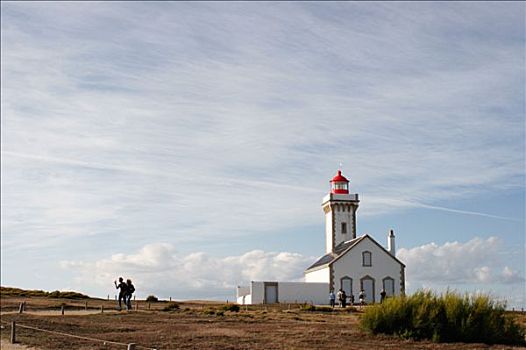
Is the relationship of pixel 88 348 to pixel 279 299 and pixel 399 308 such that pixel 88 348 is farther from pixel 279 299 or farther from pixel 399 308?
pixel 279 299

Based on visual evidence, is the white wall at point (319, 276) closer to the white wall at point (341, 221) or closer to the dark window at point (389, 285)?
the white wall at point (341, 221)

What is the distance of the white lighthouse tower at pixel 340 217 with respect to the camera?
6638 centimetres

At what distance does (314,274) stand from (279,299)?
24.5 ft

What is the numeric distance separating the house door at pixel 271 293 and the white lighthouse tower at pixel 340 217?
873 cm

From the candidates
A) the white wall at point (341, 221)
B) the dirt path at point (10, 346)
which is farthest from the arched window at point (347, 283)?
the dirt path at point (10, 346)

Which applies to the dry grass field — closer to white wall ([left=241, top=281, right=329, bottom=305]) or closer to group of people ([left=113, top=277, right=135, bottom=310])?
group of people ([left=113, top=277, right=135, bottom=310])

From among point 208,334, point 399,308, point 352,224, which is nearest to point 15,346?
point 208,334

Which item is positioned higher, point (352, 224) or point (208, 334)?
point (352, 224)

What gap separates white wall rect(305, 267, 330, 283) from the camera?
6128 cm

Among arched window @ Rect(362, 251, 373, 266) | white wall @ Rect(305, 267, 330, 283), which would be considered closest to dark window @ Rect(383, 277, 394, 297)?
arched window @ Rect(362, 251, 373, 266)

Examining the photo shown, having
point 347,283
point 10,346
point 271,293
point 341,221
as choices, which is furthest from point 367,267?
point 10,346

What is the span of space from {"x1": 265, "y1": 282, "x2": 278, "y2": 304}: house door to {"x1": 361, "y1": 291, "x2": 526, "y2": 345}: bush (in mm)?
32291

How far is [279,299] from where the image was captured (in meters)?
59.3

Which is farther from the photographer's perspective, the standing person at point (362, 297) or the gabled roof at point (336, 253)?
the gabled roof at point (336, 253)
